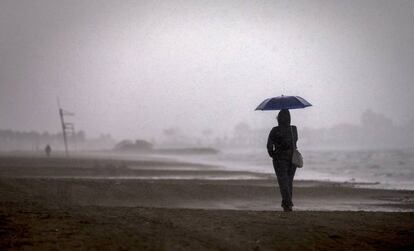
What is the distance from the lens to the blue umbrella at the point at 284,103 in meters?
9.48

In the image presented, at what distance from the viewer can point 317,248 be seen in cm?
599

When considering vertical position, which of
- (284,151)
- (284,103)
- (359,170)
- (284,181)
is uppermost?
(284,103)

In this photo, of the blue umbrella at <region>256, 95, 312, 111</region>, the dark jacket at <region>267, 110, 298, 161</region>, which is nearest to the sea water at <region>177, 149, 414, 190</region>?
the blue umbrella at <region>256, 95, 312, 111</region>

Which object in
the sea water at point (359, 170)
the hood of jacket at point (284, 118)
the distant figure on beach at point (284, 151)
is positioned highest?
the hood of jacket at point (284, 118)

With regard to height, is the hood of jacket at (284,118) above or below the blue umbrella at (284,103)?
below

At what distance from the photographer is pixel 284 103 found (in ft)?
31.2

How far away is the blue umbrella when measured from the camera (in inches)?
373

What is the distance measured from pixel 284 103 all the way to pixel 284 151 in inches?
40.9

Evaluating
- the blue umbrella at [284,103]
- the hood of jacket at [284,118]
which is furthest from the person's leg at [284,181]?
the blue umbrella at [284,103]

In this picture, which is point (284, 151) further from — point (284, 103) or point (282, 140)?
point (284, 103)

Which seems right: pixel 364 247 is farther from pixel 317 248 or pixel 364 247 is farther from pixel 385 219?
pixel 385 219

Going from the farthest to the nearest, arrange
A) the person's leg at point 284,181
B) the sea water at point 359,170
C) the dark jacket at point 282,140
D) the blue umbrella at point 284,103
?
the sea water at point 359,170
the blue umbrella at point 284,103
the dark jacket at point 282,140
the person's leg at point 284,181

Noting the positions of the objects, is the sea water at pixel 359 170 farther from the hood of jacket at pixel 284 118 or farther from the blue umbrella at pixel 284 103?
the hood of jacket at pixel 284 118

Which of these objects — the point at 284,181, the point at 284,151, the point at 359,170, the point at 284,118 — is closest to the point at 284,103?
the point at 284,118
